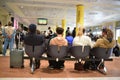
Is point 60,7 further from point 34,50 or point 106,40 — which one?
point 34,50

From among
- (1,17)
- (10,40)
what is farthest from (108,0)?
(1,17)

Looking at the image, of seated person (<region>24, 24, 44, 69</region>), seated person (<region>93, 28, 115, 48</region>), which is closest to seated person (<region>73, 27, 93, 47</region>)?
seated person (<region>93, 28, 115, 48</region>)

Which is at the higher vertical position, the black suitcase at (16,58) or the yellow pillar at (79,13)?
the yellow pillar at (79,13)

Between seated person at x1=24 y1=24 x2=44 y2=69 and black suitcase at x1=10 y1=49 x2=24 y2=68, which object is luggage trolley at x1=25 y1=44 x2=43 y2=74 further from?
black suitcase at x1=10 y1=49 x2=24 y2=68

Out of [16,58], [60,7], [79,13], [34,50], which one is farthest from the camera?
[60,7]

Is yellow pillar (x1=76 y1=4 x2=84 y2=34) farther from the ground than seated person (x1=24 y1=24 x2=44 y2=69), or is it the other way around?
yellow pillar (x1=76 y1=4 x2=84 y2=34)

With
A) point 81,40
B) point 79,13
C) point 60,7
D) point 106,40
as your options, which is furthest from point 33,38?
point 60,7

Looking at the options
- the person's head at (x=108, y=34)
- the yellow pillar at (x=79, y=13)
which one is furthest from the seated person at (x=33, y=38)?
the yellow pillar at (x=79, y=13)

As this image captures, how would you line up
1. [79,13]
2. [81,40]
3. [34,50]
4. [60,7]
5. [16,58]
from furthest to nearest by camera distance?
[60,7]
[79,13]
[16,58]
[81,40]
[34,50]

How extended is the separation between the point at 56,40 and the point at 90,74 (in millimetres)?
1266

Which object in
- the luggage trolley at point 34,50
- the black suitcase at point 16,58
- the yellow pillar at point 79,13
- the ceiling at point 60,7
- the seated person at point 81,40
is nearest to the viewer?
the luggage trolley at point 34,50

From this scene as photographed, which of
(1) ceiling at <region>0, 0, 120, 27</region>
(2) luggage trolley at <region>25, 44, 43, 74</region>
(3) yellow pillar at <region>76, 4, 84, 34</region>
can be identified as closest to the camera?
(2) luggage trolley at <region>25, 44, 43, 74</region>

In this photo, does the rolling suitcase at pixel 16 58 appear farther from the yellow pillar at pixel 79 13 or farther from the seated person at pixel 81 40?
the yellow pillar at pixel 79 13

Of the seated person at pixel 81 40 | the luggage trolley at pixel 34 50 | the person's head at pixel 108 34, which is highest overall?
the person's head at pixel 108 34
